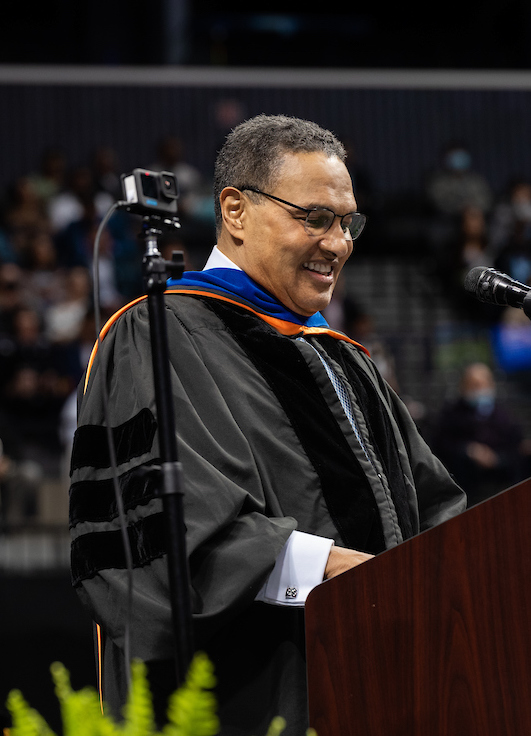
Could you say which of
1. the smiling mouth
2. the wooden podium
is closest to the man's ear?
the smiling mouth

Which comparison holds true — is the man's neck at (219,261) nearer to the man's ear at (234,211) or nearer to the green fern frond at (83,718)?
the man's ear at (234,211)

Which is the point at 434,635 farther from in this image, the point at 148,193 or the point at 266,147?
the point at 266,147

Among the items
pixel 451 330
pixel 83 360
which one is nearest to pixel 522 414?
pixel 451 330

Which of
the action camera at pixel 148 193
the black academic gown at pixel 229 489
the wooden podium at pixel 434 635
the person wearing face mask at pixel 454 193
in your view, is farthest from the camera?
the person wearing face mask at pixel 454 193

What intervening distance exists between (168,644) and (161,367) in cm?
58

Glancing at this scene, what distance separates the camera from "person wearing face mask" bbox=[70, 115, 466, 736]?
2.06 metres

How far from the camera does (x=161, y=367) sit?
1852 millimetres

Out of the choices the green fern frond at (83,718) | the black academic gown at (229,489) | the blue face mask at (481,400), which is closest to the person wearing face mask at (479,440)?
the blue face mask at (481,400)

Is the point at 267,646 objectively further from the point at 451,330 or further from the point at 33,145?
the point at 33,145

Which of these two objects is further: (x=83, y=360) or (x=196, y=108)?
(x=196, y=108)

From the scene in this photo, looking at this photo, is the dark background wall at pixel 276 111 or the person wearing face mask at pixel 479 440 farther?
the dark background wall at pixel 276 111

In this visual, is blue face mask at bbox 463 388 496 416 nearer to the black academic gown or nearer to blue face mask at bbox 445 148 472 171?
blue face mask at bbox 445 148 472 171

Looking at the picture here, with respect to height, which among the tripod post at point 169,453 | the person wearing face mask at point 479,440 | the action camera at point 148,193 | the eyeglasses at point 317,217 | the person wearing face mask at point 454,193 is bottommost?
the person wearing face mask at point 479,440

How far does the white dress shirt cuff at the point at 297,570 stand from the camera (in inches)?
83.4
